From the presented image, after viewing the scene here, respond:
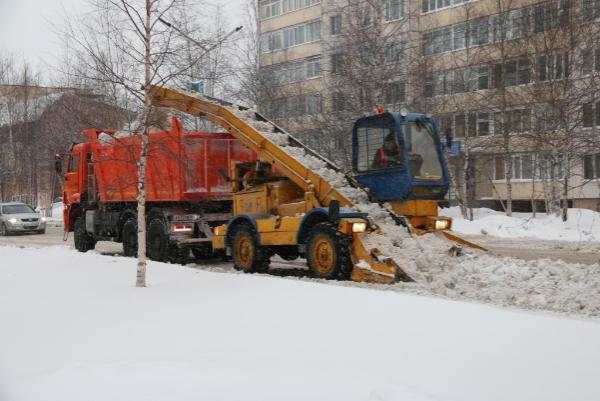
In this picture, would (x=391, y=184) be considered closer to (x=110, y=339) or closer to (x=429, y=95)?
(x=110, y=339)

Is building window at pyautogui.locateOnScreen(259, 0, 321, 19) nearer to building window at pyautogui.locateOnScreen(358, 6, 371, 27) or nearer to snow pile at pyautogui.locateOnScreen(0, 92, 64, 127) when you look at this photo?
snow pile at pyautogui.locateOnScreen(0, 92, 64, 127)

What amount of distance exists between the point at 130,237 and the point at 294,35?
3397 centimetres

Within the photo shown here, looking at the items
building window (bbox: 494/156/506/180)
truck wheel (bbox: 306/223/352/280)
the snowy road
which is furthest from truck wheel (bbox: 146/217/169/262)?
building window (bbox: 494/156/506/180)

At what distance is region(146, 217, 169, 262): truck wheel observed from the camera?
549 inches

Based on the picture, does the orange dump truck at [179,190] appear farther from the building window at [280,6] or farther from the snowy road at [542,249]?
the building window at [280,6]

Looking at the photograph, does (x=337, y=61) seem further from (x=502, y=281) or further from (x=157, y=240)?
(x=502, y=281)

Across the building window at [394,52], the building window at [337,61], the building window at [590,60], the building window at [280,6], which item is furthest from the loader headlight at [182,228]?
the building window at [280,6]

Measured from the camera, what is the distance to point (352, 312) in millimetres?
6715

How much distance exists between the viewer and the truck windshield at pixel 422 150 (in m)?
10.7

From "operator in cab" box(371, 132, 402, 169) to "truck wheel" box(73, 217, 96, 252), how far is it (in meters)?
10.2

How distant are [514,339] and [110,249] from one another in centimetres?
1606

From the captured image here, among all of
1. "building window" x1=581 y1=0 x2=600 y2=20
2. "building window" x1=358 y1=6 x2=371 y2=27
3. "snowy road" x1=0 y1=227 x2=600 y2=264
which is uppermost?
"building window" x1=358 y1=6 x2=371 y2=27

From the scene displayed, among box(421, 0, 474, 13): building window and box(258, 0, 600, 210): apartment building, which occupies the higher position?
box(421, 0, 474, 13): building window

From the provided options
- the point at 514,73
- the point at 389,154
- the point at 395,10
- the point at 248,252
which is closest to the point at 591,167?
the point at 514,73
